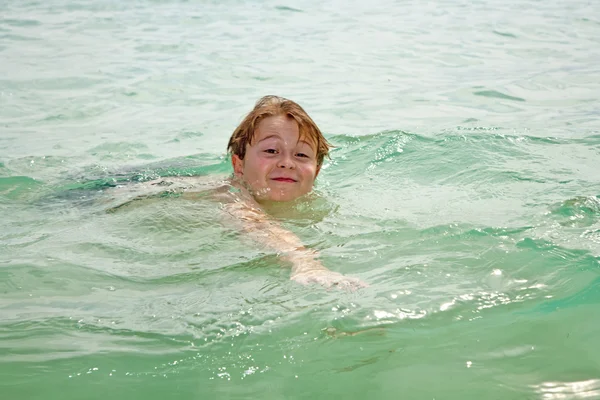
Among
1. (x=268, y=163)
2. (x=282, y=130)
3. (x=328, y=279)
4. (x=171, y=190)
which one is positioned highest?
(x=282, y=130)

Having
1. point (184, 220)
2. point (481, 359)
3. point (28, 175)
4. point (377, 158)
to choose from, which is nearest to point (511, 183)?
point (377, 158)

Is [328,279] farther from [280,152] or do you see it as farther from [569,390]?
[280,152]

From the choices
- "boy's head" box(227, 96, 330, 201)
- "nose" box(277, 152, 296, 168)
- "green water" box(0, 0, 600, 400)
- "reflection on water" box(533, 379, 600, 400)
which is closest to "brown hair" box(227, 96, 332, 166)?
"boy's head" box(227, 96, 330, 201)

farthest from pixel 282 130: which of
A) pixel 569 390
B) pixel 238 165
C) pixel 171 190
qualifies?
pixel 569 390

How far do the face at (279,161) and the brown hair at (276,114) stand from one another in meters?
0.03

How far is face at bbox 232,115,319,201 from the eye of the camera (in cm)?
449

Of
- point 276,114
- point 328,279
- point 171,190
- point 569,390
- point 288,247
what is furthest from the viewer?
point 171,190

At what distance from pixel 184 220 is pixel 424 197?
1479mm

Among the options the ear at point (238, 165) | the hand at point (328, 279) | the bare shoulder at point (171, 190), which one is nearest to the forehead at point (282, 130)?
the ear at point (238, 165)

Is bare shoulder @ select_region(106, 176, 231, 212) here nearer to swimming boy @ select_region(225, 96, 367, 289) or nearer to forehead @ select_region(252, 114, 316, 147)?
swimming boy @ select_region(225, 96, 367, 289)

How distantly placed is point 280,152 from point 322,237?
73 cm

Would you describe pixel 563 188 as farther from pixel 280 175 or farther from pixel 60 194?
pixel 60 194

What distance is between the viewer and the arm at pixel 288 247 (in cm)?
322

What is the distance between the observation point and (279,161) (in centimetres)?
448
